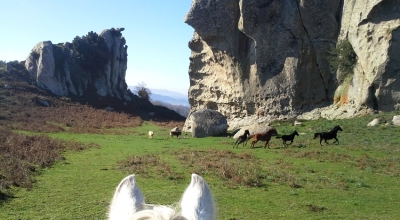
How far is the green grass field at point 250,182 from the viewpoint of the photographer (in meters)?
8.79

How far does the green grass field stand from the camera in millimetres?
8789

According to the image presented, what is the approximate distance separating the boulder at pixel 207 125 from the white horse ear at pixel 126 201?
26.8 meters

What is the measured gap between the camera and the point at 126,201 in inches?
86.9

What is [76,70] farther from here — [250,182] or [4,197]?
[250,182]

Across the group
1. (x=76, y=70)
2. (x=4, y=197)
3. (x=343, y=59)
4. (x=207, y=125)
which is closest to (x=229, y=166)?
(x=4, y=197)

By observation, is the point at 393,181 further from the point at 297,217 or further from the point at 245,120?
the point at 245,120

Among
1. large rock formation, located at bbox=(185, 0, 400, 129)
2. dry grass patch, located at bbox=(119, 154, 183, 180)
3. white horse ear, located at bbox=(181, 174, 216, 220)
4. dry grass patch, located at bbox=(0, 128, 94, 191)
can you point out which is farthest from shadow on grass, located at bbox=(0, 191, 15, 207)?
large rock formation, located at bbox=(185, 0, 400, 129)

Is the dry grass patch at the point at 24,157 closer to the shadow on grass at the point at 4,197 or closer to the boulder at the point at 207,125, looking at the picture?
the shadow on grass at the point at 4,197

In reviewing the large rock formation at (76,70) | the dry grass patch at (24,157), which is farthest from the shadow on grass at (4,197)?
the large rock formation at (76,70)

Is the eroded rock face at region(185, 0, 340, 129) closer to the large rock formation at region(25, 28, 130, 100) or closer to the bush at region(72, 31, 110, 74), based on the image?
the large rock formation at region(25, 28, 130, 100)

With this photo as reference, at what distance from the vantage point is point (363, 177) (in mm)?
12547

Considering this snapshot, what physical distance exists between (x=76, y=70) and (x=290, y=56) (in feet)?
139

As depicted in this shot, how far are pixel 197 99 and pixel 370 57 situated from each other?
20293 mm

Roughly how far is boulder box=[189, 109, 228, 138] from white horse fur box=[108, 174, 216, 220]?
26.9 m
